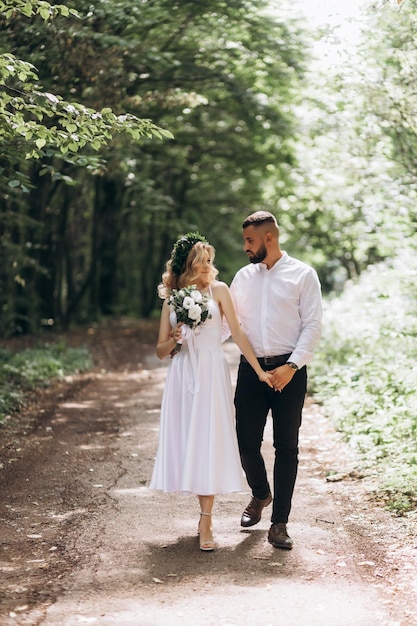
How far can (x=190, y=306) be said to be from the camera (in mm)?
5461

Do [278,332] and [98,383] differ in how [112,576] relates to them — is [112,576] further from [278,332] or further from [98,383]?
[98,383]

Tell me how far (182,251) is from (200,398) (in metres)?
1.05

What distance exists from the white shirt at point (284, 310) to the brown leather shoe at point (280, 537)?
118 cm

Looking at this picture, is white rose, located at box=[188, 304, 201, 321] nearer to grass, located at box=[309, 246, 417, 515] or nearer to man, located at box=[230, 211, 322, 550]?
man, located at box=[230, 211, 322, 550]

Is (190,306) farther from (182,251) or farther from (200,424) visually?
(200,424)

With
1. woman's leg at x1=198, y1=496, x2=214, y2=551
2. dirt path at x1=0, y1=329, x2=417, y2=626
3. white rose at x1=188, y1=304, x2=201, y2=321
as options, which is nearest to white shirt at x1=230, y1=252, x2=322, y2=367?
white rose at x1=188, y1=304, x2=201, y2=321

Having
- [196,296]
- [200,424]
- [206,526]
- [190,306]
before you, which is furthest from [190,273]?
[206,526]

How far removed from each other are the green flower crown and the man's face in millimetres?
Result: 329

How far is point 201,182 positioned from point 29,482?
Result: 20522mm

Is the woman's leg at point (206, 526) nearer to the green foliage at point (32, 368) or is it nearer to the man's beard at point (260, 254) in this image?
the man's beard at point (260, 254)

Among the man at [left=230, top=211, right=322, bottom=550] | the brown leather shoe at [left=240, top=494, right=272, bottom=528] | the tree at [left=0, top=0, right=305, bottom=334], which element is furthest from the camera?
the tree at [left=0, top=0, right=305, bottom=334]

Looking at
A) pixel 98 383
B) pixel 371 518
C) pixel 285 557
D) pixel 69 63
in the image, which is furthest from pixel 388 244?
pixel 285 557

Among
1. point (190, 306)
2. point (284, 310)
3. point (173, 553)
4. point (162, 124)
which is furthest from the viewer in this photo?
point (162, 124)

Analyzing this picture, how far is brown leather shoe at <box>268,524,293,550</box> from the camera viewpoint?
5664 mm
